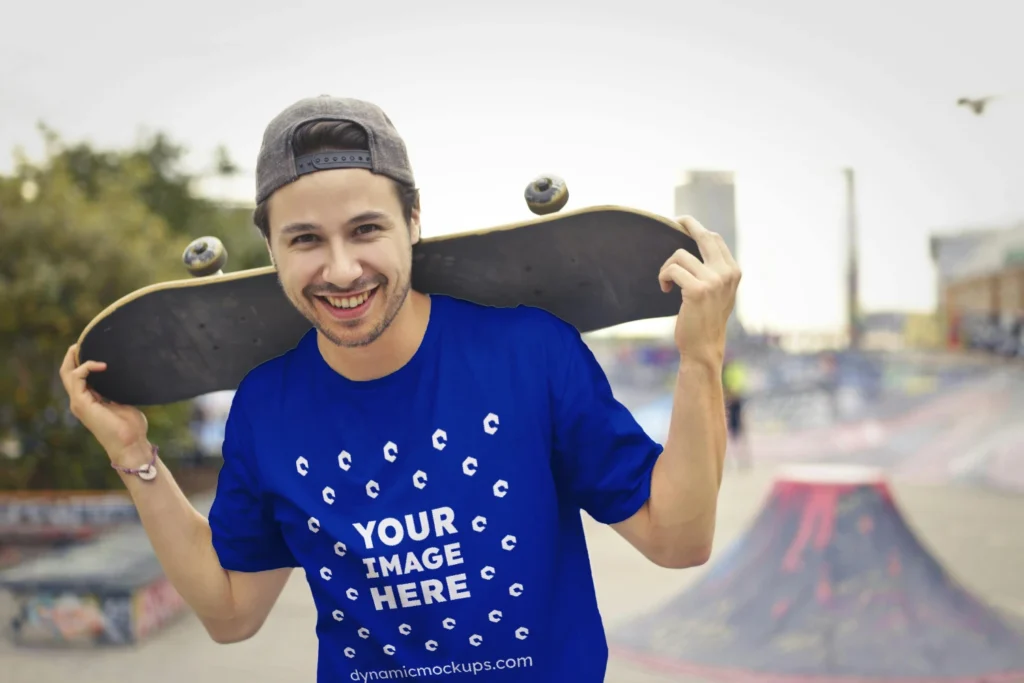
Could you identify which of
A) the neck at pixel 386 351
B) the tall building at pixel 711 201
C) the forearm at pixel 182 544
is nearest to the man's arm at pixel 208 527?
the forearm at pixel 182 544

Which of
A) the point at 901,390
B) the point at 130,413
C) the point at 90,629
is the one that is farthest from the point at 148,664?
the point at 901,390

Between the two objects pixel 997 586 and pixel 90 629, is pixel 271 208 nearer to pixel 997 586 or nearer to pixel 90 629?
pixel 90 629

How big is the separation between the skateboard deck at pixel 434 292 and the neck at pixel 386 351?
151mm

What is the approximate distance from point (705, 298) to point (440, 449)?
486 mm

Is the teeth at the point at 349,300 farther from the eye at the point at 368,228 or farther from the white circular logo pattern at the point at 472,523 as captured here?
the white circular logo pattern at the point at 472,523

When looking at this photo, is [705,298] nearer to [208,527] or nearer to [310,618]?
[208,527]

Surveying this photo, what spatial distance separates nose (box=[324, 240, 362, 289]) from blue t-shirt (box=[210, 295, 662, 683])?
200 mm

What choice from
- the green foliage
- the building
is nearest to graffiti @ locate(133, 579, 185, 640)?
the green foliage

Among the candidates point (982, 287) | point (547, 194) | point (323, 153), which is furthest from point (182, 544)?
point (982, 287)

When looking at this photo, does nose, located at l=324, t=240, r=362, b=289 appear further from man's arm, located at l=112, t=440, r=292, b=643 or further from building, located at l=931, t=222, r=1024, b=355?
building, located at l=931, t=222, r=1024, b=355

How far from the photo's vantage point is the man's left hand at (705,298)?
144 centimetres

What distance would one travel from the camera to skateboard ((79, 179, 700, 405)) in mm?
1621

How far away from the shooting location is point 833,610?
564 cm

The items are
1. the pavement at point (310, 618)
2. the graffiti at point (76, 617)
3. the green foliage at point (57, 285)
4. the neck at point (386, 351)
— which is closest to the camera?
the neck at point (386, 351)
